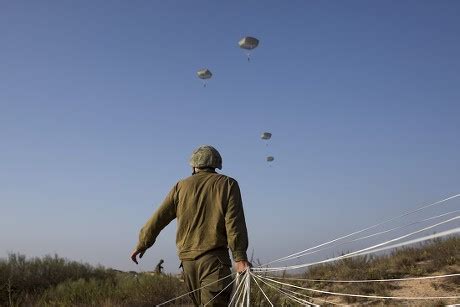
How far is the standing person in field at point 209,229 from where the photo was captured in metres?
4.77

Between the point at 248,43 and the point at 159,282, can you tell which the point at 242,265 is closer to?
the point at 159,282

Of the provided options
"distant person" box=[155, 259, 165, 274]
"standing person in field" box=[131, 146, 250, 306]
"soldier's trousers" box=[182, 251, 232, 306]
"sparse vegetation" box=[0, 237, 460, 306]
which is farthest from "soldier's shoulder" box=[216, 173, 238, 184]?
"distant person" box=[155, 259, 165, 274]

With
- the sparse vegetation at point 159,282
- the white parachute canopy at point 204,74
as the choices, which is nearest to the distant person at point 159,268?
the sparse vegetation at point 159,282

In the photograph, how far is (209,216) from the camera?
16.3 feet

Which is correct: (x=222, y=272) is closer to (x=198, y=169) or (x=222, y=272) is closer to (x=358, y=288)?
(x=198, y=169)

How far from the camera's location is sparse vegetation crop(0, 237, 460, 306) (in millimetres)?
10062

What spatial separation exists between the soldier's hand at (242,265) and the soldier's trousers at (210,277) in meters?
0.21

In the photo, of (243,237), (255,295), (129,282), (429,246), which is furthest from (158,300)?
(429,246)

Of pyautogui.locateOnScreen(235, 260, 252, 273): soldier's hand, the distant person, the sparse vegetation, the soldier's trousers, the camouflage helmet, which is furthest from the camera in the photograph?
the distant person

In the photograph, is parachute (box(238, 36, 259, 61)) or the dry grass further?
parachute (box(238, 36, 259, 61))

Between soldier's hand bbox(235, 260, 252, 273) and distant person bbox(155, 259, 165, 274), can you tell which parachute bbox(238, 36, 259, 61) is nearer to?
distant person bbox(155, 259, 165, 274)

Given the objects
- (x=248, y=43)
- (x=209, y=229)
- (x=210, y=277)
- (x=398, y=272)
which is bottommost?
(x=398, y=272)

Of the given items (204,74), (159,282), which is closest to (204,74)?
(204,74)

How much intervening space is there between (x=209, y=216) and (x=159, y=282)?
278 inches
